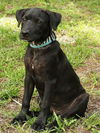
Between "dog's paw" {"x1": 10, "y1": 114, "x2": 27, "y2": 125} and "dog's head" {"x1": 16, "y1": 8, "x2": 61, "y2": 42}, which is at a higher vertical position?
"dog's head" {"x1": 16, "y1": 8, "x2": 61, "y2": 42}

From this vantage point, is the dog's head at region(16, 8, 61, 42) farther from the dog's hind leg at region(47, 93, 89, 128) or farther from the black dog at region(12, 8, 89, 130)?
the dog's hind leg at region(47, 93, 89, 128)

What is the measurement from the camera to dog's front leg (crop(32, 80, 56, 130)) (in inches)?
177

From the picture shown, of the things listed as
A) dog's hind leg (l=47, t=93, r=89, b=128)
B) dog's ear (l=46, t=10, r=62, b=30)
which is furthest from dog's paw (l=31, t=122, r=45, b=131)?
dog's ear (l=46, t=10, r=62, b=30)

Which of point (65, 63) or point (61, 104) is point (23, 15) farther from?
point (61, 104)

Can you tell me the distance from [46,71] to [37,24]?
586 mm

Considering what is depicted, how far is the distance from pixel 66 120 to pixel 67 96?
35 cm

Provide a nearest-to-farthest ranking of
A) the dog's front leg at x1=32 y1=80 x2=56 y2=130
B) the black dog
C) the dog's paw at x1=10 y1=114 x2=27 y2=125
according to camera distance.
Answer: the black dog → the dog's front leg at x1=32 y1=80 x2=56 y2=130 → the dog's paw at x1=10 y1=114 x2=27 y2=125

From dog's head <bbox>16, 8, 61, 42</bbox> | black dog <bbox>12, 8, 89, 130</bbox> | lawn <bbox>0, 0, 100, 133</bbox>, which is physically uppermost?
dog's head <bbox>16, 8, 61, 42</bbox>

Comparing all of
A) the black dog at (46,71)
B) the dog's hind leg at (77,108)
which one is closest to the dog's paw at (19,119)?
the black dog at (46,71)

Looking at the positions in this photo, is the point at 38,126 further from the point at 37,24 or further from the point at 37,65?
the point at 37,24

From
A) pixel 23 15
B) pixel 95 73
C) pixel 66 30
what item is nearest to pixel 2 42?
pixel 66 30

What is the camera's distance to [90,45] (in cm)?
832

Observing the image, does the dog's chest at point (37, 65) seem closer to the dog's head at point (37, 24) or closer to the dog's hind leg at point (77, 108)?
the dog's head at point (37, 24)

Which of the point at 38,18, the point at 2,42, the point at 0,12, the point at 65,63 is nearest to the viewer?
the point at 38,18
